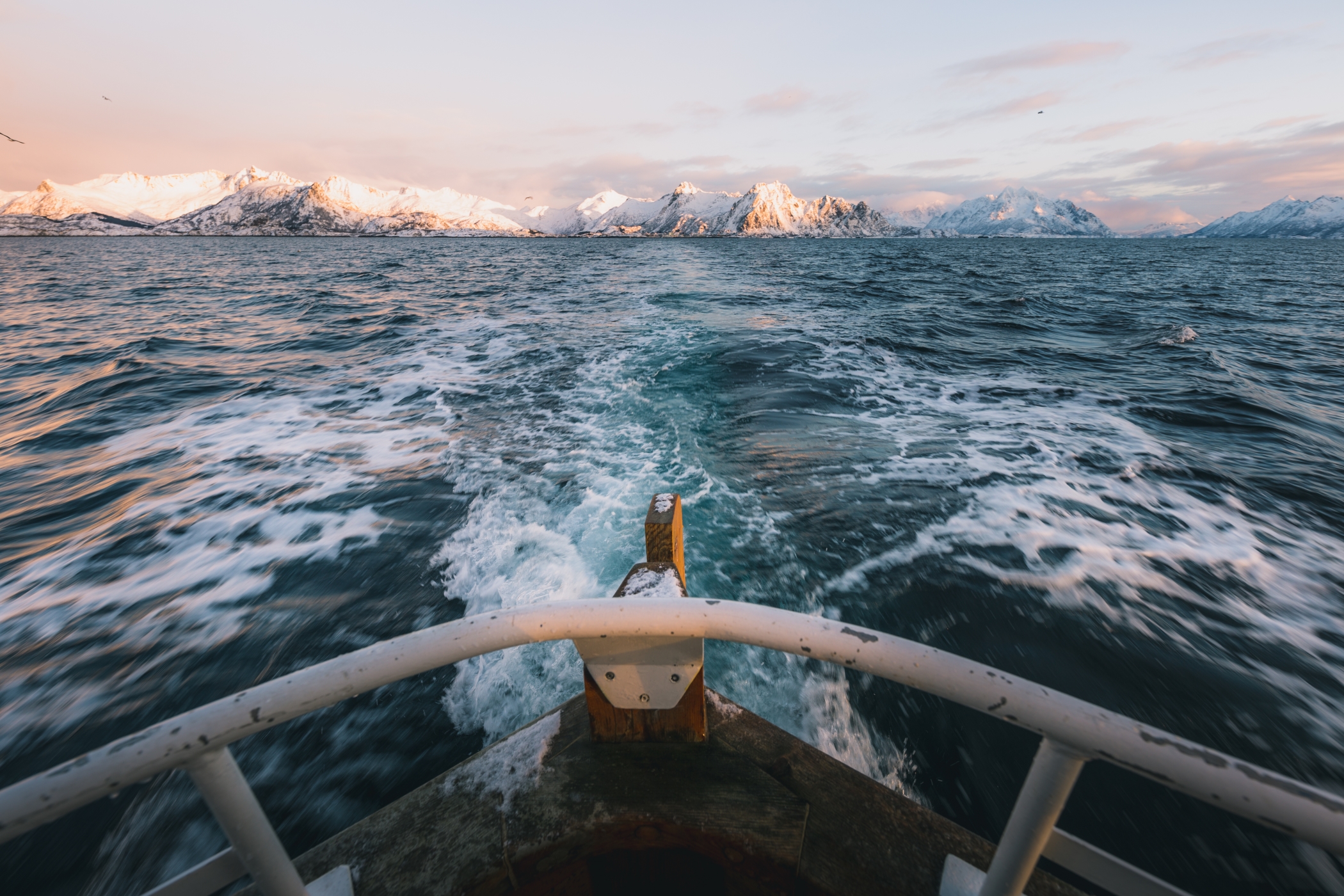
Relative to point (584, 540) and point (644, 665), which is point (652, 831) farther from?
point (584, 540)

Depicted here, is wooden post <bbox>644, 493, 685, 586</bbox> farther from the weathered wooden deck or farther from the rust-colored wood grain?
the weathered wooden deck

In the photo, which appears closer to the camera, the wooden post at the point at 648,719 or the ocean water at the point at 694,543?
the wooden post at the point at 648,719

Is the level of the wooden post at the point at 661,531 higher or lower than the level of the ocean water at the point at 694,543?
higher

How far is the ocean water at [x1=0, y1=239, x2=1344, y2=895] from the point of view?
3.10m

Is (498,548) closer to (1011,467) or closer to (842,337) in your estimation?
(1011,467)

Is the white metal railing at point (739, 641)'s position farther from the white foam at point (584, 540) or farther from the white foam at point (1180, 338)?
the white foam at point (1180, 338)

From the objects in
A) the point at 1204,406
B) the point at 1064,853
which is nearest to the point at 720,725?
the point at 1064,853

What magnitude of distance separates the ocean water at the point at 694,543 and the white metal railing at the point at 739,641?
6.59 feet

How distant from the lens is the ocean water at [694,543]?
3.10 m

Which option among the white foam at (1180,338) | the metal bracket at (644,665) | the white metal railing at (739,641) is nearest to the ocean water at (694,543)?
the white foam at (1180,338)

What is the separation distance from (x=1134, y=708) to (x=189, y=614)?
7.44 metres

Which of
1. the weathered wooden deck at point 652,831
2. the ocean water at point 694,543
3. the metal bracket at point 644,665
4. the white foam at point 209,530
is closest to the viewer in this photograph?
the weathered wooden deck at point 652,831

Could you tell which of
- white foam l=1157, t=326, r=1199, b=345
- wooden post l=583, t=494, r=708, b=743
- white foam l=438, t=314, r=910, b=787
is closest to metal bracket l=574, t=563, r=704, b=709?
wooden post l=583, t=494, r=708, b=743

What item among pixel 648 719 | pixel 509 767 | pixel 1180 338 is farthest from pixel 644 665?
pixel 1180 338
